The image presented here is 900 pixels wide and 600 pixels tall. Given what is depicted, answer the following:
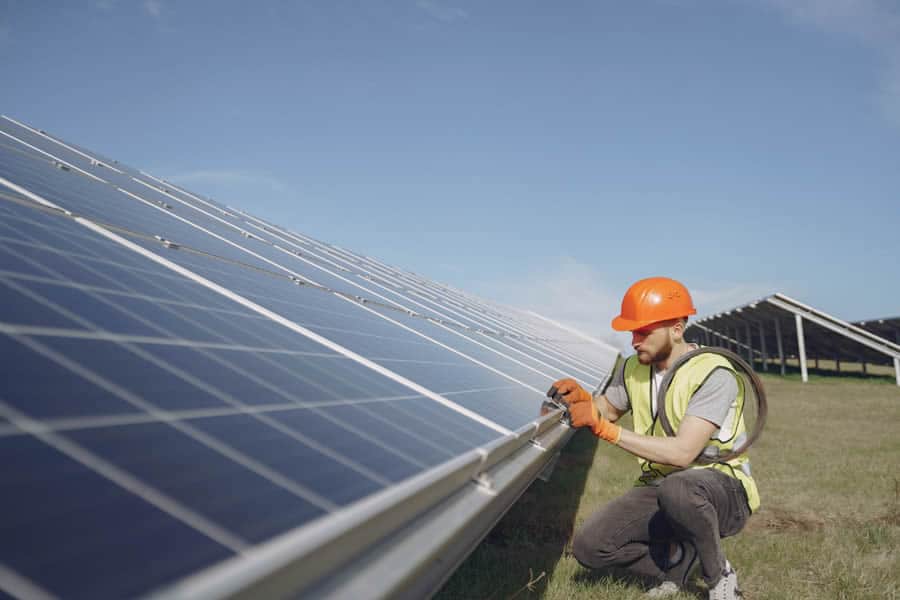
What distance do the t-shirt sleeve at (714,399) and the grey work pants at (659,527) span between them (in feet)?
1.68

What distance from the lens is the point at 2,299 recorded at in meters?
2.35

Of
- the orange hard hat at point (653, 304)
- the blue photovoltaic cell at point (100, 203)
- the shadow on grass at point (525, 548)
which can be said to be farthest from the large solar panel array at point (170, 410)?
the shadow on grass at point (525, 548)

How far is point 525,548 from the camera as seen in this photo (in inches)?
253

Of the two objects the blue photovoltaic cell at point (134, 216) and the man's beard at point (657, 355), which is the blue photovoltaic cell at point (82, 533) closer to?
the blue photovoltaic cell at point (134, 216)

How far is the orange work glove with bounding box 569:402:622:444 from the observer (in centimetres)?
493

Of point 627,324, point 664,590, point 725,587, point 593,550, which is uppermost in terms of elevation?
point 627,324

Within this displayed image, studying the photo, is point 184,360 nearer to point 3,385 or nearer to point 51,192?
point 3,385

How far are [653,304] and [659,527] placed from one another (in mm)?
1839

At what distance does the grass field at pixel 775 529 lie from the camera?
5516 millimetres

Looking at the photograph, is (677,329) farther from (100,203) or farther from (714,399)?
(100,203)

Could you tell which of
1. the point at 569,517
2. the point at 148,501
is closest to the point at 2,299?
the point at 148,501

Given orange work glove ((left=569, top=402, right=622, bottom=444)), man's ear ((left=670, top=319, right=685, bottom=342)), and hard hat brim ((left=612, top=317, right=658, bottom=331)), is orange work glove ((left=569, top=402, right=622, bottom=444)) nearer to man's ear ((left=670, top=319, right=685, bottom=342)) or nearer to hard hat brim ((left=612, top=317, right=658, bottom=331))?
hard hat brim ((left=612, top=317, right=658, bottom=331))

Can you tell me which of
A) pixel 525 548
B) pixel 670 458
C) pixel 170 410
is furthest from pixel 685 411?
pixel 170 410

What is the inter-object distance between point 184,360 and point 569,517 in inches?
237
